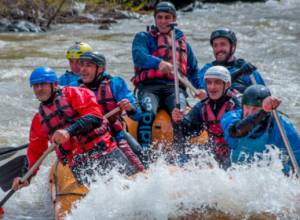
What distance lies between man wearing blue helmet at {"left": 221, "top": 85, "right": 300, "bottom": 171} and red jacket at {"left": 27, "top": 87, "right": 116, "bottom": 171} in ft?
3.65

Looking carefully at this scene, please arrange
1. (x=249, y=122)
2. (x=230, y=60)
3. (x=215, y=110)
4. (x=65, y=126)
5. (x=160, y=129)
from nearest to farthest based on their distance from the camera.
→ 1. (x=249, y=122)
2. (x=65, y=126)
3. (x=215, y=110)
4. (x=160, y=129)
5. (x=230, y=60)

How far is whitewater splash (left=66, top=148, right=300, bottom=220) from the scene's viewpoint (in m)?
5.41

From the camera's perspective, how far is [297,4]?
2875 centimetres

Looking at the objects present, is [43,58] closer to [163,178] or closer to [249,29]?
[249,29]

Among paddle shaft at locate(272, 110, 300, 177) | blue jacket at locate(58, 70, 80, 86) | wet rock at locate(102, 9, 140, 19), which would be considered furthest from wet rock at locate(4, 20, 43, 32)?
paddle shaft at locate(272, 110, 300, 177)

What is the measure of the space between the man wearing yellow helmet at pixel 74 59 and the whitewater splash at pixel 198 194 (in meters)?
1.68

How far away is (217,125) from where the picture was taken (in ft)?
20.5

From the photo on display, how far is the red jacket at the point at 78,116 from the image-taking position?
19.0ft

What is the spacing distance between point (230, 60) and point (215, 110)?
3.70ft

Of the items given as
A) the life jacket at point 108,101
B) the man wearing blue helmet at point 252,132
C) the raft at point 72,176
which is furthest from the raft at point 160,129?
the man wearing blue helmet at point 252,132

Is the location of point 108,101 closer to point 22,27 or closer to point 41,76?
point 41,76

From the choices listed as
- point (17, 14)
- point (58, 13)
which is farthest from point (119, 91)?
point (58, 13)

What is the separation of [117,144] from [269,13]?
2033 centimetres

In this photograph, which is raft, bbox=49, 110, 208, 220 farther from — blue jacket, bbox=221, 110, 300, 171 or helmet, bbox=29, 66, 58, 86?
helmet, bbox=29, 66, 58, 86
